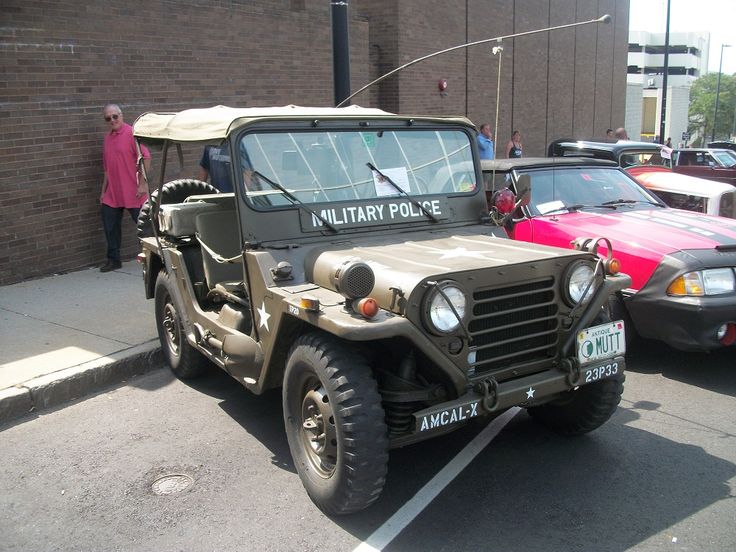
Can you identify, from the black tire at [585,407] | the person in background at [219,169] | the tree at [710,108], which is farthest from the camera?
the tree at [710,108]

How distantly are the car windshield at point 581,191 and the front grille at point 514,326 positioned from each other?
2842 mm

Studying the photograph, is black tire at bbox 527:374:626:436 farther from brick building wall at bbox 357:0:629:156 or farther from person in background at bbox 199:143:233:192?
brick building wall at bbox 357:0:629:156

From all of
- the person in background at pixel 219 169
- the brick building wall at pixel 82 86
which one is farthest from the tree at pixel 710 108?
the person in background at pixel 219 169

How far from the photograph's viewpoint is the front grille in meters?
3.59

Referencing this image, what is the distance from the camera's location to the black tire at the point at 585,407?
4.14 metres

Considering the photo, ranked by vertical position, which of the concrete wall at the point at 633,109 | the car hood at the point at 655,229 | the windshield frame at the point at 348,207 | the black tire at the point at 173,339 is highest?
the concrete wall at the point at 633,109

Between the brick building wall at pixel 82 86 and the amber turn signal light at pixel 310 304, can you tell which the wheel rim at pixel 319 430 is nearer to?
the amber turn signal light at pixel 310 304

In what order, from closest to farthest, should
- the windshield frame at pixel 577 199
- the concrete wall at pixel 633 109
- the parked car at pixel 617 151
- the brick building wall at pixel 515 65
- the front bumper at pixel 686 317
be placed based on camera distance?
the front bumper at pixel 686 317
the windshield frame at pixel 577 199
the parked car at pixel 617 151
the brick building wall at pixel 515 65
the concrete wall at pixel 633 109

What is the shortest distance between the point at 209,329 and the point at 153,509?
1362 mm

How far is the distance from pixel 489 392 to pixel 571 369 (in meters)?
0.54

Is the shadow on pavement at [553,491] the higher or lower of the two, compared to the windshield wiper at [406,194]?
lower

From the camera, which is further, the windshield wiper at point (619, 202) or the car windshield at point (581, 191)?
the windshield wiper at point (619, 202)

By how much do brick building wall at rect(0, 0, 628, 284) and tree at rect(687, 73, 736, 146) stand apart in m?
74.8

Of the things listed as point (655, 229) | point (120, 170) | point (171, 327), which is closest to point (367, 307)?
point (171, 327)
